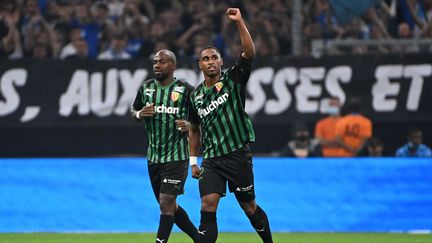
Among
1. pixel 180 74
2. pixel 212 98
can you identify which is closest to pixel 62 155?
pixel 180 74

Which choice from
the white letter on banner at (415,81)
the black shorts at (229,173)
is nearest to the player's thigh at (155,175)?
the black shorts at (229,173)

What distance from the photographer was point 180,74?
1405 cm

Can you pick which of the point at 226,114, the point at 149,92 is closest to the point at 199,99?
the point at 226,114

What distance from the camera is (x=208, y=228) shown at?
8.35 m

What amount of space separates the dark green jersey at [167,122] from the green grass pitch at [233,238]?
1.98 meters

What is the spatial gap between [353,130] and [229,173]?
17.3 feet

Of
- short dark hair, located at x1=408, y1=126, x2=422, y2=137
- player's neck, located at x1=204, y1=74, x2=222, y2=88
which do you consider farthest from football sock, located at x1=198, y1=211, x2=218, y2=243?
short dark hair, located at x1=408, y1=126, x2=422, y2=137

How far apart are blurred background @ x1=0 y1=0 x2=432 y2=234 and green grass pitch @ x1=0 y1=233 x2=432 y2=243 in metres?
0.46

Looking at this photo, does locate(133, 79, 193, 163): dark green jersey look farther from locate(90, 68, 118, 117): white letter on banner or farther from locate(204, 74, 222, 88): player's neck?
locate(90, 68, 118, 117): white letter on banner

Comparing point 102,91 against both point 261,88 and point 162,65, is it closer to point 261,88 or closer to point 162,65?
point 261,88

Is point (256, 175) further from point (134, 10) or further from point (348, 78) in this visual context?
point (134, 10)

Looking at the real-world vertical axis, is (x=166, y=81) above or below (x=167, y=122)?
above

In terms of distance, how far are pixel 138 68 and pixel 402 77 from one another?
3.63 m

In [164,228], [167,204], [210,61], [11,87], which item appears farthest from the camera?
[11,87]
